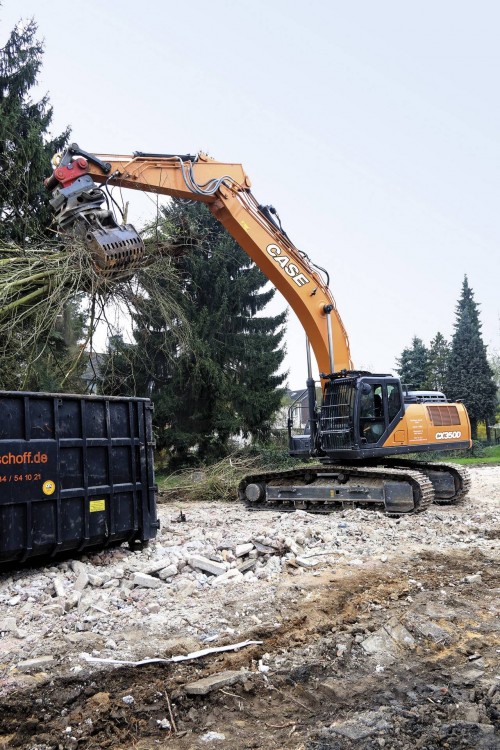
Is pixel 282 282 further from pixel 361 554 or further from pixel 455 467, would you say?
pixel 361 554

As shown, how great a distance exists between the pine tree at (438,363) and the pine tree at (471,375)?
65cm

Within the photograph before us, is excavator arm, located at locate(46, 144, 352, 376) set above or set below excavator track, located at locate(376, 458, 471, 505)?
above

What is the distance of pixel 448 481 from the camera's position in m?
11.2

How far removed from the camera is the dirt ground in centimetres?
321

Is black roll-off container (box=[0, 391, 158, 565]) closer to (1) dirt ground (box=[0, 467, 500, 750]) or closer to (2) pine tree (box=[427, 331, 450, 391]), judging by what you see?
(1) dirt ground (box=[0, 467, 500, 750])

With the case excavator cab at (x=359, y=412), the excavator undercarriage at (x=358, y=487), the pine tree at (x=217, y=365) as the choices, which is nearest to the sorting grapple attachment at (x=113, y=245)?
the case excavator cab at (x=359, y=412)

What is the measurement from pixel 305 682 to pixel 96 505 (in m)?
3.59

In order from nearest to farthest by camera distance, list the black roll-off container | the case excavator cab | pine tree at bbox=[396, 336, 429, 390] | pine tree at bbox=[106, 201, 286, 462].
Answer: the black roll-off container, the case excavator cab, pine tree at bbox=[106, 201, 286, 462], pine tree at bbox=[396, 336, 429, 390]

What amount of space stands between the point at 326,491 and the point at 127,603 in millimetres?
5591

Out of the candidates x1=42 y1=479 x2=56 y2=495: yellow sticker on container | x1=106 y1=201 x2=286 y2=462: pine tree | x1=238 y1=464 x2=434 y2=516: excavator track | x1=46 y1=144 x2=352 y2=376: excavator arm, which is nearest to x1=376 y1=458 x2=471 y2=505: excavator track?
x1=238 y1=464 x2=434 y2=516: excavator track

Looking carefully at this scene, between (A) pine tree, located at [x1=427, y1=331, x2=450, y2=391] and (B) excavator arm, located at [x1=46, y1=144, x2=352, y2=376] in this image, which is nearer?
(B) excavator arm, located at [x1=46, y1=144, x2=352, y2=376]

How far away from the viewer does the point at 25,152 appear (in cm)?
1340

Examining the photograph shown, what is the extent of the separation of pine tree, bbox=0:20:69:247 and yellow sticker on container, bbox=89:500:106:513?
20.2 feet

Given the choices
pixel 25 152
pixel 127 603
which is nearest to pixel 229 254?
pixel 25 152
